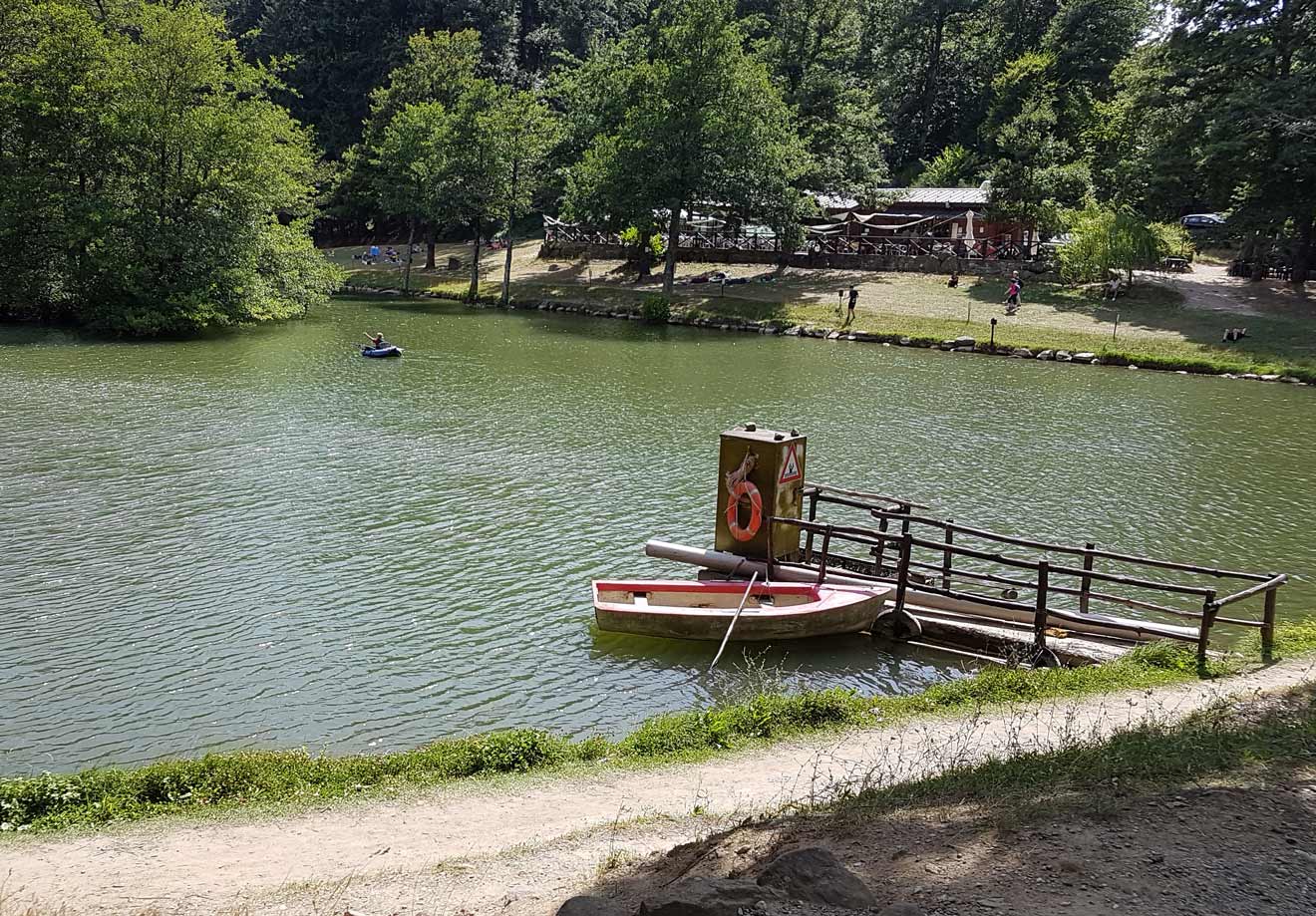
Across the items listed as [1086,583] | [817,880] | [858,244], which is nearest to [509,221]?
[858,244]

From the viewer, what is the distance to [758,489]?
16078mm

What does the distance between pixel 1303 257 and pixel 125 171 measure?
5908 centimetres

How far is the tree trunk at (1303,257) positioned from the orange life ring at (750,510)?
47.7m

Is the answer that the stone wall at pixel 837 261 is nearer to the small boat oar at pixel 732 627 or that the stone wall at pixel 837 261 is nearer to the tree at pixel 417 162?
the tree at pixel 417 162

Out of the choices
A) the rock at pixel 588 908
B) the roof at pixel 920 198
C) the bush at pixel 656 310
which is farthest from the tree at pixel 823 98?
the rock at pixel 588 908

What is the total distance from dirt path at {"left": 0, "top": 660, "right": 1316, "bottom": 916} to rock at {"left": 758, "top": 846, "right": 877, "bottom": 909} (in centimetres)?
188

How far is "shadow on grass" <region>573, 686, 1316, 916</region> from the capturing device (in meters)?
6.31

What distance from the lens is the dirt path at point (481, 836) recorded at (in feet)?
24.2

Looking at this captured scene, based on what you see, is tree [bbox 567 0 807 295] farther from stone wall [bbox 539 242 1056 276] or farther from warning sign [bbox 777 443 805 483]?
warning sign [bbox 777 443 805 483]

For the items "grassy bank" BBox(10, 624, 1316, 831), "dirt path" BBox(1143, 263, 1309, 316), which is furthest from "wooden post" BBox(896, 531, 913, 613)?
"dirt path" BBox(1143, 263, 1309, 316)

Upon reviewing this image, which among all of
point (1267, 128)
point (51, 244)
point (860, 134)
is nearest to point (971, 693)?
point (1267, 128)

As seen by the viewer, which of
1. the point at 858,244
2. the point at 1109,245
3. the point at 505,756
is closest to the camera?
the point at 505,756

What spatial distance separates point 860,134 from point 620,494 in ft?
160

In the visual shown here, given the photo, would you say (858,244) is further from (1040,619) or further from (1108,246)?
(1040,619)
